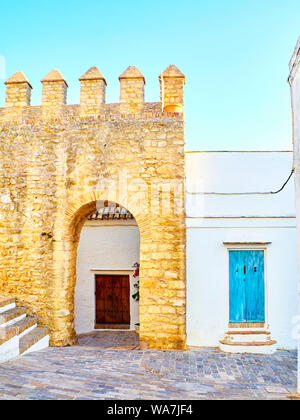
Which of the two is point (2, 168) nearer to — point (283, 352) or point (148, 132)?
point (148, 132)

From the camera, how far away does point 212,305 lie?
630 cm

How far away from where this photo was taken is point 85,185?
20.9 feet

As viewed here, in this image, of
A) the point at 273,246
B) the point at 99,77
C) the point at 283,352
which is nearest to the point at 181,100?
the point at 99,77

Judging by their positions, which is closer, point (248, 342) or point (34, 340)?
point (34, 340)

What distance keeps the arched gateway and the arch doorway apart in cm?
239

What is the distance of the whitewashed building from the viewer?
625 cm

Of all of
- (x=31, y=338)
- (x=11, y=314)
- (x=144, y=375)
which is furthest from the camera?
(x=11, y=314)

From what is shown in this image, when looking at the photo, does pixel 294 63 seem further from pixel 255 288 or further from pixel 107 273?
pixel 107 273

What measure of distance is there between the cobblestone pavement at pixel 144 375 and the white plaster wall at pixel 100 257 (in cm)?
273

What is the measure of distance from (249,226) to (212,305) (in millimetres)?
1698

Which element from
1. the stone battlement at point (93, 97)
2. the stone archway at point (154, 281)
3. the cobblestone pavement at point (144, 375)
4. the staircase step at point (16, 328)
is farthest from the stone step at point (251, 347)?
the stone battlement at point (93, 97)

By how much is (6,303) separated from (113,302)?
11.8ft

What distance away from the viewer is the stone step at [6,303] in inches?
232

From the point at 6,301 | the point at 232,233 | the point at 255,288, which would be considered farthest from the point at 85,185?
the point at 255,288
